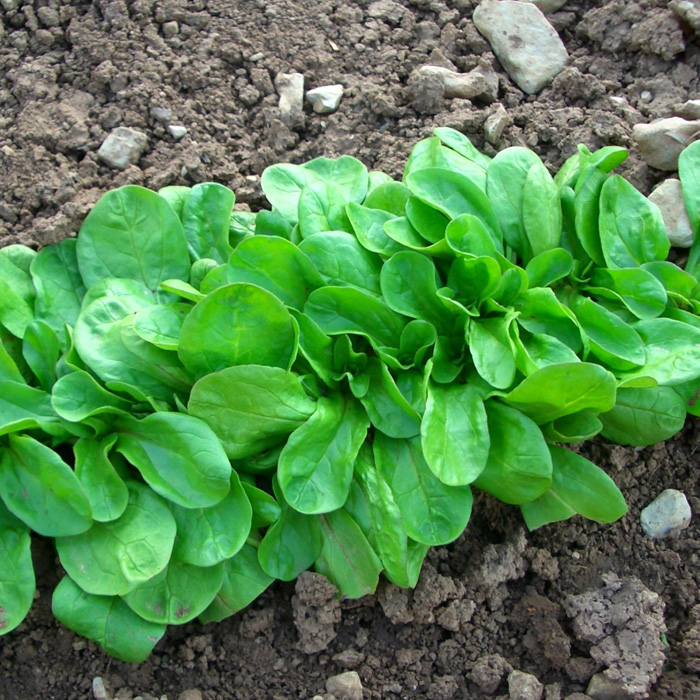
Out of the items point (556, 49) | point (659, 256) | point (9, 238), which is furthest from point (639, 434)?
point (9, 238)

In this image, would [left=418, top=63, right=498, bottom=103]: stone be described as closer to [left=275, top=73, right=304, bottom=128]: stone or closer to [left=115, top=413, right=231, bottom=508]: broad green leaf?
[left=275, top=73, right=304, bottom=128]: stone

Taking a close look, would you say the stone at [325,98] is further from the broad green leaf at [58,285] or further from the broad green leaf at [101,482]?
the broad green leaf at [101,482]

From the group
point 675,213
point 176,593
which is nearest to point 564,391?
point 675,213

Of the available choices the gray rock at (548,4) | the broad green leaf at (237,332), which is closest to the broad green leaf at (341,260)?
the broad green leaf at (237,332)

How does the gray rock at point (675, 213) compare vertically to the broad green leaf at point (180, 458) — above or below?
above

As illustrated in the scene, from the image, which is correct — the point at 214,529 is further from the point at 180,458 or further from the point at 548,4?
the point at 548,4

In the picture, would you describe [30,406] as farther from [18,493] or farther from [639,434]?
[639,434]
